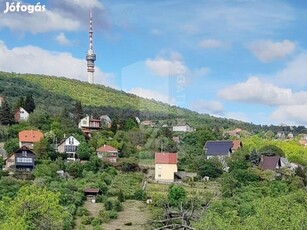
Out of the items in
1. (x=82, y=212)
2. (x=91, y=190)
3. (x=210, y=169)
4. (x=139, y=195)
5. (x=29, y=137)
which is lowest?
(x=82, y=212)

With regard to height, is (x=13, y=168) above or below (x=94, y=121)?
below

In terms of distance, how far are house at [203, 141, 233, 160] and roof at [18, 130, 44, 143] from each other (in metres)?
8.93

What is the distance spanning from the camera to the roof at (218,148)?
33.0 m

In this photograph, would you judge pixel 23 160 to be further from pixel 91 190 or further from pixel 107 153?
pixel 91 190

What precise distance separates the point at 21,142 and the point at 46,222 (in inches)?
685

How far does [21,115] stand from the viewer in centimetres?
3684

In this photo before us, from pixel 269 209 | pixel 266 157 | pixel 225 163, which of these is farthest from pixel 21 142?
pixel 269 209

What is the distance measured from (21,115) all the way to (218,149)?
12.3 meters

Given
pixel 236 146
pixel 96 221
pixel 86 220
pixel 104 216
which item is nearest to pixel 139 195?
pixel 104 216

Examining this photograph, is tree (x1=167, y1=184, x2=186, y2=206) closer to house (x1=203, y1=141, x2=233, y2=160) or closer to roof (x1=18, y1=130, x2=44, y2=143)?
house (x1=203, y1=141, x2=233, y2=160)

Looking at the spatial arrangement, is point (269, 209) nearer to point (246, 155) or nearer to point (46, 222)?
point (46, 222)

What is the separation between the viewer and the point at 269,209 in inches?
463

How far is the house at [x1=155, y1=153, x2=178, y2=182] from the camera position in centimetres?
2822

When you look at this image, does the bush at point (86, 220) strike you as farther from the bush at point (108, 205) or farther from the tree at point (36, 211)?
the tree at point (36, 211)
